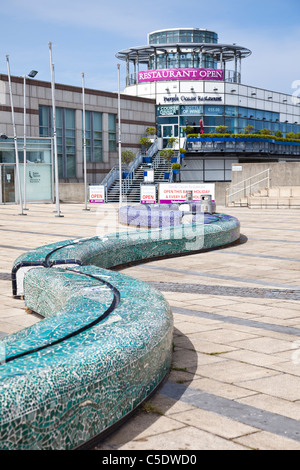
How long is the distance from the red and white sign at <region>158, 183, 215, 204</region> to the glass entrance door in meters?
14.1

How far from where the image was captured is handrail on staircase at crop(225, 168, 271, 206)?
37000 mm

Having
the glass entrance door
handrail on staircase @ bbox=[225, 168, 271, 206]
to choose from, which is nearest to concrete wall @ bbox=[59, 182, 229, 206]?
the glass entrance door

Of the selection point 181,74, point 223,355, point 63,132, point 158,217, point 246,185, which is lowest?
point 223,355

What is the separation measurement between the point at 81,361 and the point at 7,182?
38146 millimetres

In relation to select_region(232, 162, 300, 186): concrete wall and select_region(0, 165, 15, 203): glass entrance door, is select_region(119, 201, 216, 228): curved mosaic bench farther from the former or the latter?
select_region(0, 165, 15, 203): glass entrance door

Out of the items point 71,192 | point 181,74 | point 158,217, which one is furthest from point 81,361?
point 181,74

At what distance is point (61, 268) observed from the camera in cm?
871

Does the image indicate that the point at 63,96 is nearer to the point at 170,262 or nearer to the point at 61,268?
the point at 170,262

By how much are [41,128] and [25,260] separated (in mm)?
39582

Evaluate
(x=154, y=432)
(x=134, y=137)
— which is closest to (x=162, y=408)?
(x=154, y=432)

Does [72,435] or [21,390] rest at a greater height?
[21,390]

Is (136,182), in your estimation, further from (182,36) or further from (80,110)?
(182,36)

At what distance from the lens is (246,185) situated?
122 ft

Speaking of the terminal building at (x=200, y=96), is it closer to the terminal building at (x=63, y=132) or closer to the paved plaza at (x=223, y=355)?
the terminal building at (x=63, y=132)
